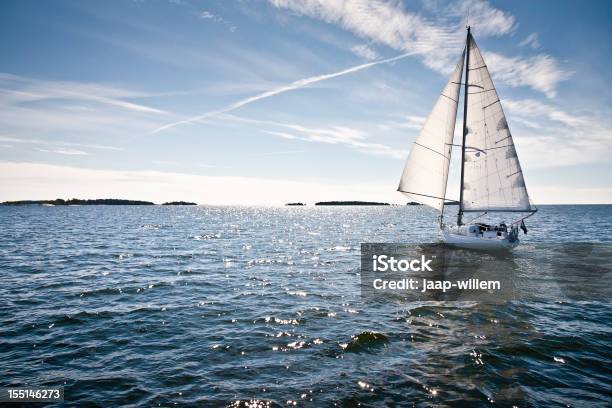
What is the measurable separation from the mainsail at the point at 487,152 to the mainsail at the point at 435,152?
1.61m

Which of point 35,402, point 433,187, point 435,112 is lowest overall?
point 35,402

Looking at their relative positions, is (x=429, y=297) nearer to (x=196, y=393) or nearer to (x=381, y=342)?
(x=381, y=342)

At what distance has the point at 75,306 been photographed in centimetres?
1659

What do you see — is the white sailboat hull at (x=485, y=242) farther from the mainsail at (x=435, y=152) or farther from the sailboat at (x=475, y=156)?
the mainsail at (x=435, y=152)

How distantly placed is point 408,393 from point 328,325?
17.8ft

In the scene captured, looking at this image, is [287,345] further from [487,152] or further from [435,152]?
[487,152]

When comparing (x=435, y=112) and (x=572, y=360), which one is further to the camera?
(x=435, y=112)

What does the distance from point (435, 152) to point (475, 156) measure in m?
4.12

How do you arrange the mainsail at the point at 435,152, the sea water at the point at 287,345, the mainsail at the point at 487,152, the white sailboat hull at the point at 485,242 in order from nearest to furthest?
the sea water at the point at 287,345, the mainsail at the point at 487,152, the mainsail at the point at 435,152, the white sailboat hull at the point at 485,242

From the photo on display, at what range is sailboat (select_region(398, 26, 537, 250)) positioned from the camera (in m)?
30.7

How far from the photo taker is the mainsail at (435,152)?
30.8m

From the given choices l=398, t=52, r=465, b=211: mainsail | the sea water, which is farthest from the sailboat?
the sea water

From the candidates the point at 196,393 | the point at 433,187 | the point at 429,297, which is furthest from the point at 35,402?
the point at 433,187

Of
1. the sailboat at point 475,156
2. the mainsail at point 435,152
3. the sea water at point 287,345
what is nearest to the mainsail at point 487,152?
the sailboat at point 475,156
